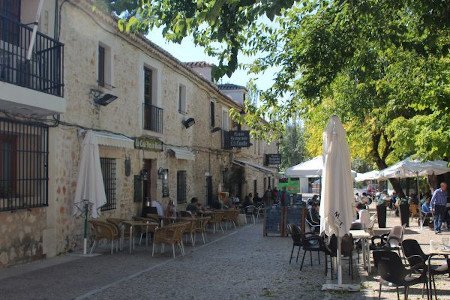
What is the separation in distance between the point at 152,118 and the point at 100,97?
405 cm

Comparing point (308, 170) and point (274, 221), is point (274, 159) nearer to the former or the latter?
point (308, 170)

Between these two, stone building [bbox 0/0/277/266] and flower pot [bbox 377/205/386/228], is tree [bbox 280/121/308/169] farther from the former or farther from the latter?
flower pot [bbox 377/205/386/228]

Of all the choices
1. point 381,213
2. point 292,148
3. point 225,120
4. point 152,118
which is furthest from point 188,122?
point 292,148

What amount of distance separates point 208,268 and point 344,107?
10.7 meters

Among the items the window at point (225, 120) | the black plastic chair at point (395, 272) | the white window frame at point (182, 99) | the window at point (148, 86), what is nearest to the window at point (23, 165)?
the black plastic chair at point (395, 272)

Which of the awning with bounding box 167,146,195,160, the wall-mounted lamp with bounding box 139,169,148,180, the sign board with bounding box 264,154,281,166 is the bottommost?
the wall-mounted lamp with bounding box 139,169,148,180

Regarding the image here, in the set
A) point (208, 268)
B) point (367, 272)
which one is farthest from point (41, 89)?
point (367, 272)

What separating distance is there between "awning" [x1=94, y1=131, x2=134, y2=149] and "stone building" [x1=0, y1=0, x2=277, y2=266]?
34mm

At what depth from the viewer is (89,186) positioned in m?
11.0

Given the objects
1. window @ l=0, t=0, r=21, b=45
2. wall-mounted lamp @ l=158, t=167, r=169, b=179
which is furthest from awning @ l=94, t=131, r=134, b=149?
wall-mounted lamp @ l=158, t=167, r=169, b=179

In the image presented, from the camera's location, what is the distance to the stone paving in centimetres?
726

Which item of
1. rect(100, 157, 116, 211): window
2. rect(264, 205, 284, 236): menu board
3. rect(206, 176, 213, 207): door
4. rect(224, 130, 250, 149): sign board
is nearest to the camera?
rect(100, 157, 116, 211): window

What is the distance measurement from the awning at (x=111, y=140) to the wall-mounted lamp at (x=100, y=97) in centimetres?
77

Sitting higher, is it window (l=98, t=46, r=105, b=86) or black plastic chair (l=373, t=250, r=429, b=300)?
window (l=98, t=46, r=105, b=86)
